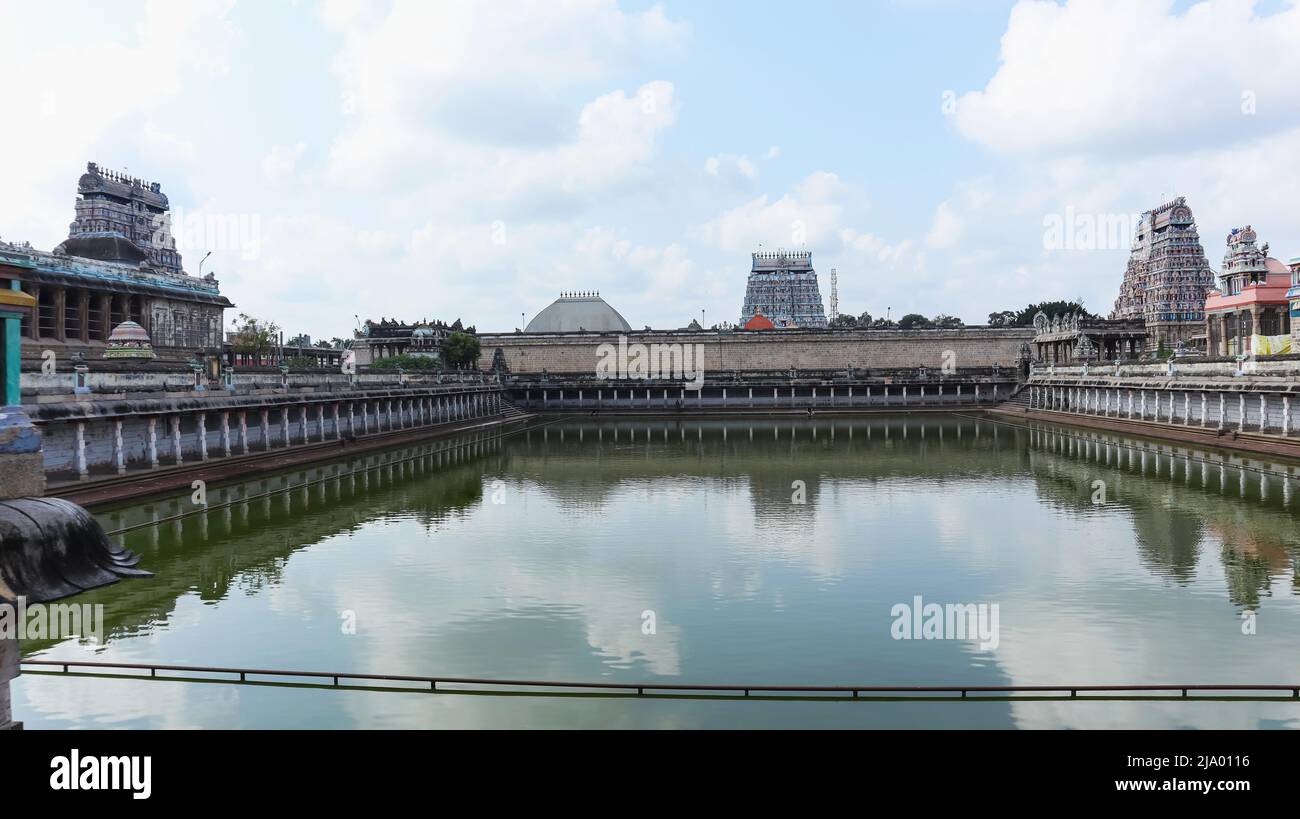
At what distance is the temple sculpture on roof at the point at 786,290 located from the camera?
151 m

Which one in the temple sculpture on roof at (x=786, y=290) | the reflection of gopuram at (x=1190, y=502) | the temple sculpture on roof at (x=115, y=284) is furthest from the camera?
the temple sculpture on roof at (x=786, y=290)

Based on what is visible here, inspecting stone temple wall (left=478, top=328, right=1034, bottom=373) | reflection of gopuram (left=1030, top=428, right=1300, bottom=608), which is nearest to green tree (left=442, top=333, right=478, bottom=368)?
stone temple wall (left=478, top=328, right=1034, bottom=373)

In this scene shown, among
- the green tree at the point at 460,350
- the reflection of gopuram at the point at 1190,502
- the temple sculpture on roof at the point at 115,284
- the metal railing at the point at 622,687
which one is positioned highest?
the temple sculpture on roof at the point at 115,284

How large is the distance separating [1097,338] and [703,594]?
77.5 meters

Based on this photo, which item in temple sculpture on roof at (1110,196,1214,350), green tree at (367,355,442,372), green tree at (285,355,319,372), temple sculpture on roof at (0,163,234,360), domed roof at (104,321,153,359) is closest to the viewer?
domed roof at (104,321,153,359)

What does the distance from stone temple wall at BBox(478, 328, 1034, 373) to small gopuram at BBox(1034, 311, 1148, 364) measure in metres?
11.4

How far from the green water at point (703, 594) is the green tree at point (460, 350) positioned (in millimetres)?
68149

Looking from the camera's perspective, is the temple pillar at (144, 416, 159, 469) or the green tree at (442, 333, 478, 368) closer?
the temple pillar at (144, 416, 159, 469)

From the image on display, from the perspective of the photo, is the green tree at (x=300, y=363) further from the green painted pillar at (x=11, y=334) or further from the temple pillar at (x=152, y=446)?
the green painted pillar at (x=11, y=334)

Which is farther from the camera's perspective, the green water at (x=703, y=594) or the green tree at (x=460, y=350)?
the green tree at (x=460, y=350)

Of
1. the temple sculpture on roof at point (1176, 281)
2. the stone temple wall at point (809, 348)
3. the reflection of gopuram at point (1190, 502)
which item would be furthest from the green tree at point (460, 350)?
the temple sculpture on roof at point (1176, 281)

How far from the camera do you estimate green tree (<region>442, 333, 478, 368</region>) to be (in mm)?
106438

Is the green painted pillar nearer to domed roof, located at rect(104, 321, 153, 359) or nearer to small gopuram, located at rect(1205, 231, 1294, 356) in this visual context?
domed roof, located at rect(104, 321, 153, 359)

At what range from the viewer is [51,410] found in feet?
102
